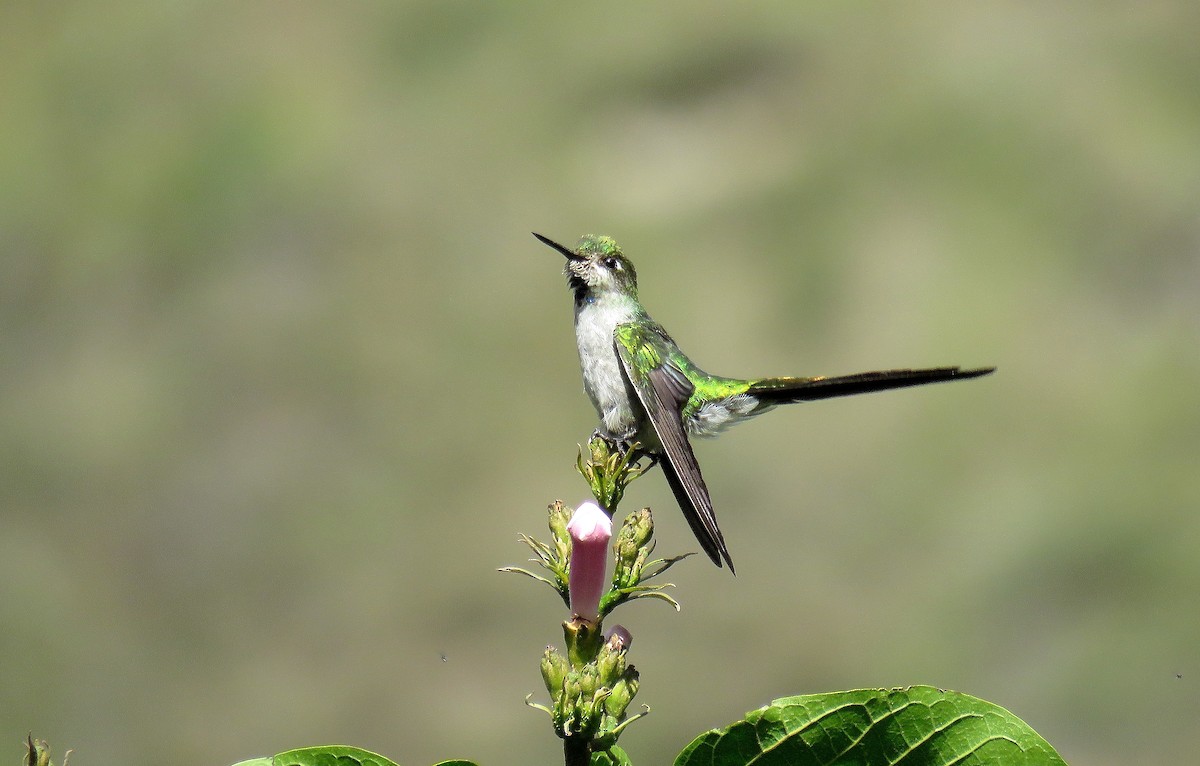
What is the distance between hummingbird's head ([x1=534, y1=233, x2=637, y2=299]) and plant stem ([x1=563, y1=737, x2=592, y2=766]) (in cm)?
221

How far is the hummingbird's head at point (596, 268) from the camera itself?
147 inches

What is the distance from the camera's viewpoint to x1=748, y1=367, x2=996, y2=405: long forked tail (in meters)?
2.65

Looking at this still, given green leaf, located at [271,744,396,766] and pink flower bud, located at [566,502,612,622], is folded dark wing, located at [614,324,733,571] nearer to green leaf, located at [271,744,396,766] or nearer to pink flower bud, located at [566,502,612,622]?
pink flower bud, located at [566,502,612,622]

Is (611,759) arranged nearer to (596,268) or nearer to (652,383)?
(652,383)

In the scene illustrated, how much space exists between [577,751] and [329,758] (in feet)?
1.23

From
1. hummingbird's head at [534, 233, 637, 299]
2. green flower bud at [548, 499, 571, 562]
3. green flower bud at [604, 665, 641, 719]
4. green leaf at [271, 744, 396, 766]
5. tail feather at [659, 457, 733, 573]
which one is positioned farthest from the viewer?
hummingbird's head at [534, 233, 637, 299]

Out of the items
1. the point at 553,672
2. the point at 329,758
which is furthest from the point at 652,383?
the point at 329,758

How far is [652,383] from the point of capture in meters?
3.39

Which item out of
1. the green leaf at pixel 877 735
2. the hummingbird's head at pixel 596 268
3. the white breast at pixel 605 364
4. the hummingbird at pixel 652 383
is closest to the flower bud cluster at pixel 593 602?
the green leaf at pixel 877 735

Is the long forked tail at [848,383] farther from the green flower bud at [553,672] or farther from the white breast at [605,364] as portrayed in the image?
the green flower bud at [553,672]

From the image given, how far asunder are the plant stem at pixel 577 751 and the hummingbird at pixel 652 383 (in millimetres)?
1080

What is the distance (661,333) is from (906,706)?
7.44ft

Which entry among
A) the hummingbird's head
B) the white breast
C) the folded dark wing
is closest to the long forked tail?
the folded dark wing

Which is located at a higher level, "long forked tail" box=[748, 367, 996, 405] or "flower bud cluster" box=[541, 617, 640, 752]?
"long forked tail" box=[748, 367, 996, 405]
